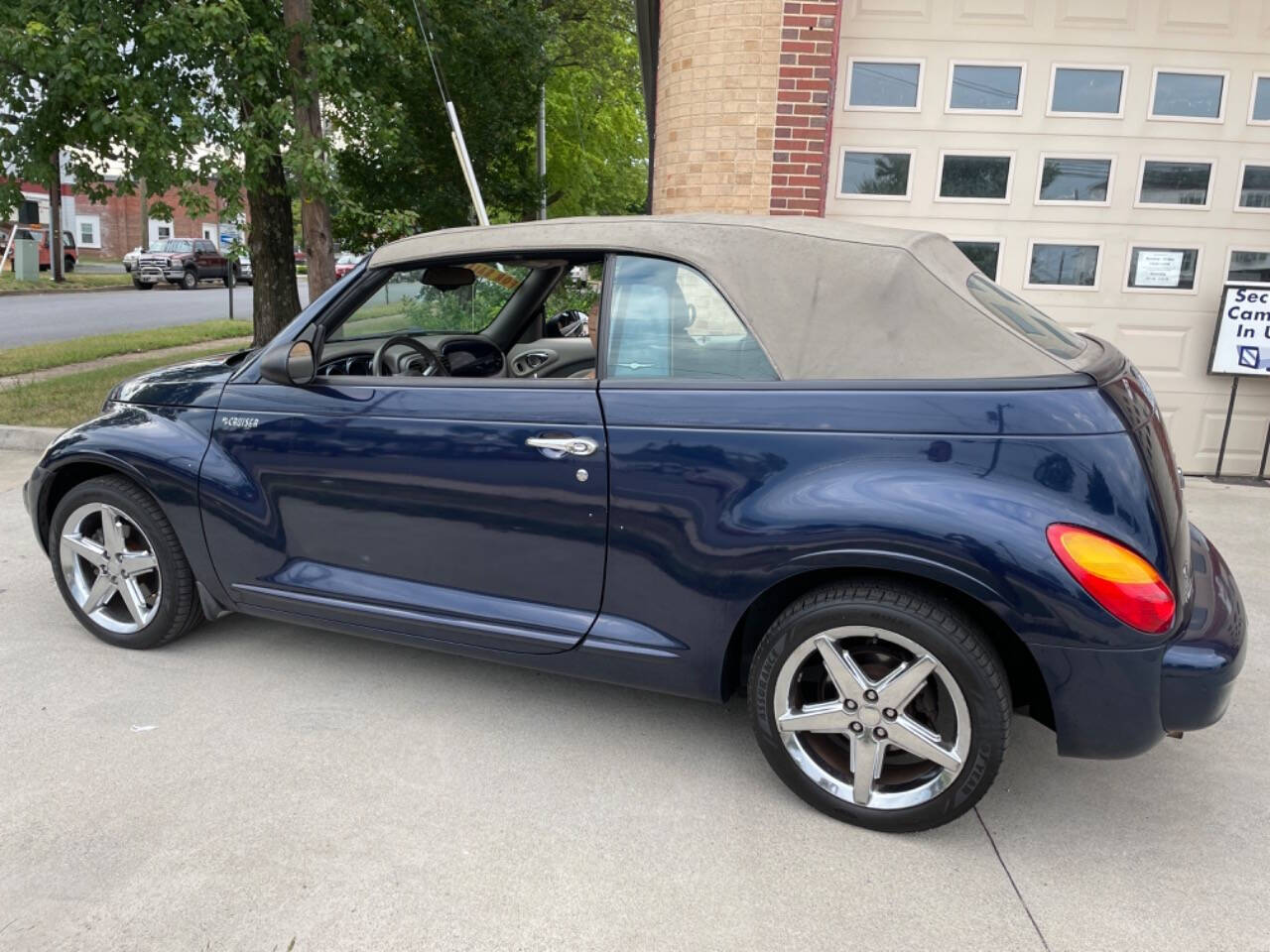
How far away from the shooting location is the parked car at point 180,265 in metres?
32.8

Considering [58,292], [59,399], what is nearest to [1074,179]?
[59,399]

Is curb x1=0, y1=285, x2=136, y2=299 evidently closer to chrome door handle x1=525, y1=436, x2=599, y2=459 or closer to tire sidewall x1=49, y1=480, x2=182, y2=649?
tire sidewall x1=49, y1=480, x2=182, y2=649

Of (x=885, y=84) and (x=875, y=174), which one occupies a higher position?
(x=885, y=84)

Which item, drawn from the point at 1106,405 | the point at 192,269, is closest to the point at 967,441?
the point at 1106,405

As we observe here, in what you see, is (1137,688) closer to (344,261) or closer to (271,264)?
(271,264)

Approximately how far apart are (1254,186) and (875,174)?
102 inches

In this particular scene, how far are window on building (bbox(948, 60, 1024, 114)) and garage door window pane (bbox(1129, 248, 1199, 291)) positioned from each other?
4.47 feet

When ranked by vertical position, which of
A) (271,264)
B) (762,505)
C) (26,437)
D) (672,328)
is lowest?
(26,437)

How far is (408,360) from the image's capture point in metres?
3.63

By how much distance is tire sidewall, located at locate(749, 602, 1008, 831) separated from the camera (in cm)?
244

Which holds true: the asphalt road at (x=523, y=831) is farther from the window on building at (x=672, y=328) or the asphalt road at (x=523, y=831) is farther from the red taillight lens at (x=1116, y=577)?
the window on building at (x=672, y=328)

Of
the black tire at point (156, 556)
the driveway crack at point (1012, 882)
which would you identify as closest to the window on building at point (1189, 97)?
the driveway crack at point (1012, 882)

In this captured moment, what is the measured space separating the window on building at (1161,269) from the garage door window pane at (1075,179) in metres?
0.49

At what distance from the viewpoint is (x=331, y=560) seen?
3.30 meters
